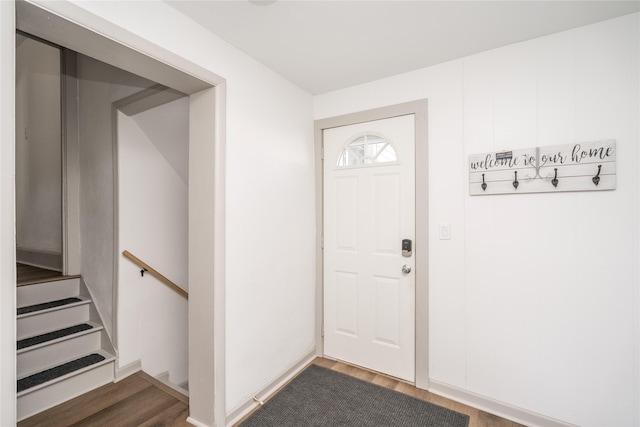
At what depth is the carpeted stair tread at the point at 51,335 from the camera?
7.22 feet

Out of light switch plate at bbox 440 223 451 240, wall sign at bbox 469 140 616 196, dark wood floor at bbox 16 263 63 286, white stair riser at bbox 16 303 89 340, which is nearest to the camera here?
wall sign at bbox 469 140 616 196

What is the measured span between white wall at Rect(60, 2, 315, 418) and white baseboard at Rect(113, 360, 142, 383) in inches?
45.7

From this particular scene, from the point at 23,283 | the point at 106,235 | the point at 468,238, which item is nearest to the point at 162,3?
the point at 106,235

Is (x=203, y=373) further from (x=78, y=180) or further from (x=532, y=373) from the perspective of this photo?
(x=78, y=180)

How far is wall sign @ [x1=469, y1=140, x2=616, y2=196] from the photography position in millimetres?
1697

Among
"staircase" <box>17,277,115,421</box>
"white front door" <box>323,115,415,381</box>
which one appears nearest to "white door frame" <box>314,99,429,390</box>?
"white front door" <box>323,115,415,381</box>

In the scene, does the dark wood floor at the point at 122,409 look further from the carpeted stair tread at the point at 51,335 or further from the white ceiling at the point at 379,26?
the white ceiling at the point at 379,26

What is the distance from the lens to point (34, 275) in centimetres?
284

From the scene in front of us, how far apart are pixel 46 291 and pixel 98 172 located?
3.69 ft

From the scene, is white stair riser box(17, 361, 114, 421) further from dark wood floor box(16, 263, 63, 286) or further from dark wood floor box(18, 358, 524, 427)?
dark wood floor box(16, 263, 63, 286)

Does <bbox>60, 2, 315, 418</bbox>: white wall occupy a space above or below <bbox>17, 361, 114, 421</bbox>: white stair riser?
above

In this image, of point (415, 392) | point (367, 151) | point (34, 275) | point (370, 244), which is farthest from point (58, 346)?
point (367, 151)

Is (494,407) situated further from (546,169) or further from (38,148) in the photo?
(38,148)

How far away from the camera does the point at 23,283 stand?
2484 mm
